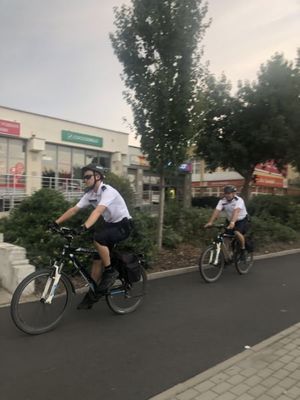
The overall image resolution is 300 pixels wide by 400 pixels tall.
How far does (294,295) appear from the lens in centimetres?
712

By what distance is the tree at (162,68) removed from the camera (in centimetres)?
919

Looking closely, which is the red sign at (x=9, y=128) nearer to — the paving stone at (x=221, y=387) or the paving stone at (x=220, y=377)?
the paving stone at (x=220, y=377)

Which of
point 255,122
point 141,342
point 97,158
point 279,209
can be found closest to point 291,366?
point 141,342

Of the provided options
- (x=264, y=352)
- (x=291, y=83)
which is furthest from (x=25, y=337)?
(x=291, y=83)

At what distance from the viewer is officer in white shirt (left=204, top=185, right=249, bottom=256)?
8.41 metres

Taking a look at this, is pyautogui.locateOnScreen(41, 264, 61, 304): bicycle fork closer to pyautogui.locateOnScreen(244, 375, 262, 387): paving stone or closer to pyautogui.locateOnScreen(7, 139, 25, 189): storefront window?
pyautogui.locateOnScreen(244, 375, 262, 387): paving stone

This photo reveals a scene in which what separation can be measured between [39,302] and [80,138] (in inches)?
863

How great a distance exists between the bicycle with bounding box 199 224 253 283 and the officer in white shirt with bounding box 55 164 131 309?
259 centimetres

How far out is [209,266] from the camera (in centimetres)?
805

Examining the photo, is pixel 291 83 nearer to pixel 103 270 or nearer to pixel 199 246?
pixel 199 246

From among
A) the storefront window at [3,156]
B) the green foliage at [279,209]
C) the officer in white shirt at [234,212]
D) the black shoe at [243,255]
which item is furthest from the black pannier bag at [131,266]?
the storefront window at [3,156]

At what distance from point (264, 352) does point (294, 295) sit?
2885 millimetres

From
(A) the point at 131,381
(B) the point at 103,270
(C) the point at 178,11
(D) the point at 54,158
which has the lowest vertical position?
(A) the point at 131,381

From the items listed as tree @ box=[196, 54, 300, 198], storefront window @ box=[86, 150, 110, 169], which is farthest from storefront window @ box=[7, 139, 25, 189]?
tree @ box=[196, 54, 300, 198]
